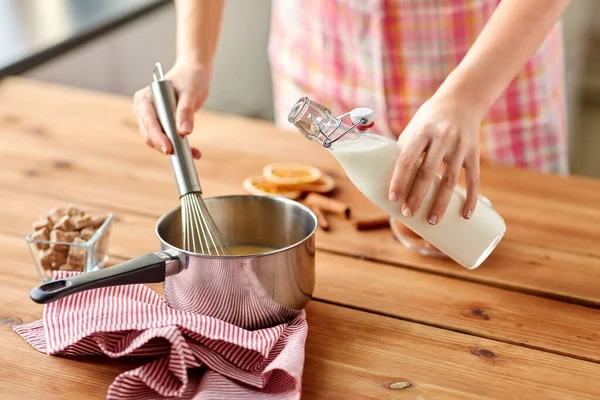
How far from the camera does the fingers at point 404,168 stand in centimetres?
94

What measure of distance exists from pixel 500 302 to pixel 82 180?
0.76 m

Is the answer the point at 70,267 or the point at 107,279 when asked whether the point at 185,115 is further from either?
the point at 107,279

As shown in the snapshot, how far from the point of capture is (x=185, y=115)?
1152mm

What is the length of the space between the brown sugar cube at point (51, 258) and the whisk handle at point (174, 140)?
190mm

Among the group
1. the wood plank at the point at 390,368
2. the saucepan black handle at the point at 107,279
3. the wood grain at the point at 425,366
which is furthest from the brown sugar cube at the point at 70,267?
the wood grain at the point at 425,366

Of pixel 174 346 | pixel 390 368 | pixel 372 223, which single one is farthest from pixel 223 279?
pixel 372 223

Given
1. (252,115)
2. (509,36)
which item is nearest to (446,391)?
(509,36)

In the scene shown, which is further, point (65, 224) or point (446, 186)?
point (65, 224)

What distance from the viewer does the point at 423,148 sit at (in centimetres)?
95

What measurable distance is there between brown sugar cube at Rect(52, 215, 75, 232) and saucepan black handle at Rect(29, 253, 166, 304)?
24cm

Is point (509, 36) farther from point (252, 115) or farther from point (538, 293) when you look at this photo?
point (252, 115)

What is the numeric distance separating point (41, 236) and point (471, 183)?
1.89 ft

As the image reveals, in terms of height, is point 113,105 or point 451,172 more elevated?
point 451,172

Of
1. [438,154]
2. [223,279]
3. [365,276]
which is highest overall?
[438,154]
